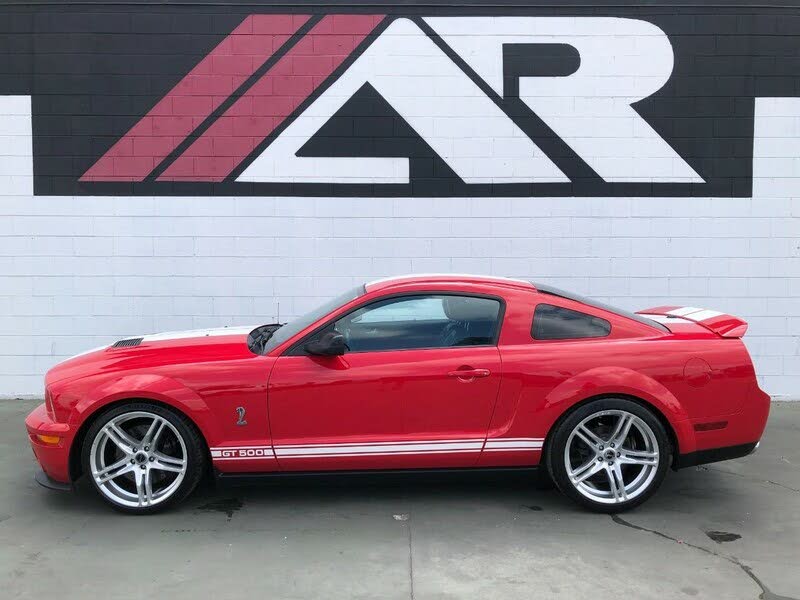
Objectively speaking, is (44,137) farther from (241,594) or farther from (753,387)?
(753,387)

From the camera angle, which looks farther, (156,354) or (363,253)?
(363,253)

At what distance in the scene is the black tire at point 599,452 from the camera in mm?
4590

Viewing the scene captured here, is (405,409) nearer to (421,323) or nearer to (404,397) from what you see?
(404,397)

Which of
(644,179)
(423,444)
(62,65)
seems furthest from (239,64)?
(423,444)

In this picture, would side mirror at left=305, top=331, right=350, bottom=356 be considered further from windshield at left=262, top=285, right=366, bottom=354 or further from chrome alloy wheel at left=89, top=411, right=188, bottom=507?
chrome alloy wheel at left=89, top=411, right=188, bottom=507

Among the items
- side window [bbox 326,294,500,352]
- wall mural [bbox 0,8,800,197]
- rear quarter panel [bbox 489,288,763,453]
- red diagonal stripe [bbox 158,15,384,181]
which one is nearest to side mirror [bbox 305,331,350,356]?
side window [bbox 326,294,500,352]

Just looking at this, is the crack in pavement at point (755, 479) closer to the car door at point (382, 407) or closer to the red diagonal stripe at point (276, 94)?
the car door at point (382, 407)

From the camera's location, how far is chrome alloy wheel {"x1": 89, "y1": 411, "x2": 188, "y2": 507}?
456 cm

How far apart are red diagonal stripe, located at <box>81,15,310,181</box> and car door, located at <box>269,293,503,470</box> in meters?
3.95

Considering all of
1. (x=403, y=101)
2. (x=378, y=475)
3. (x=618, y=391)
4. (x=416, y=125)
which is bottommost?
(x=378, y=475)

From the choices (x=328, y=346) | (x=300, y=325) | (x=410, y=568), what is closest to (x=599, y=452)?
(x=410, y=568)

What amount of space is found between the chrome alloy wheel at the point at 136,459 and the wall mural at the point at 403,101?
12.0 ft

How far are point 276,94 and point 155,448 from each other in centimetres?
426

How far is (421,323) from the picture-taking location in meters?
4.80
